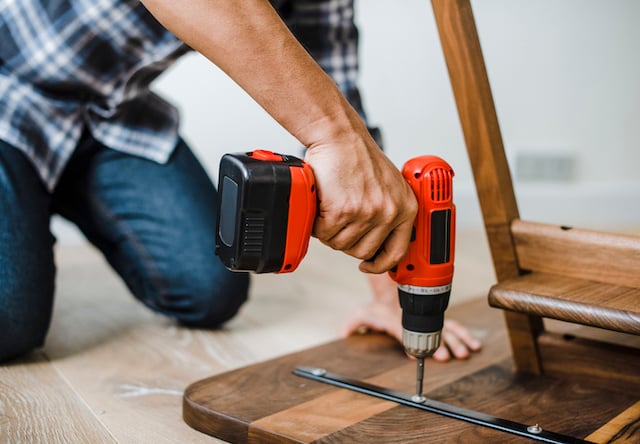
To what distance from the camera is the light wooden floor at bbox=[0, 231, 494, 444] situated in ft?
3.55

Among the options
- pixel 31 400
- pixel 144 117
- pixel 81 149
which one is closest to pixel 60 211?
pixel 81 149

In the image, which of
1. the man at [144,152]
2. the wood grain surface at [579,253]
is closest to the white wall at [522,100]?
the man at [144,152]

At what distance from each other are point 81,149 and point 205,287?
361 mm

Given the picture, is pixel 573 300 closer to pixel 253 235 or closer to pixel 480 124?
pixel 480 124

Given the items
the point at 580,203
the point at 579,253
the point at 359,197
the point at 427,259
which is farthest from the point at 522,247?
the point at 580,203

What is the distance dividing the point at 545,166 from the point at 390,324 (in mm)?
1634

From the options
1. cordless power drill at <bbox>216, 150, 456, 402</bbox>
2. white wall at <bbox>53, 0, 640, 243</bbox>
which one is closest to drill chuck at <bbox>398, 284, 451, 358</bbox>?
cordless power drill at <bbox>216, 150, 456, 402</bbox>

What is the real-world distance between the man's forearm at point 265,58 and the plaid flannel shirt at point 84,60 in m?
0.47

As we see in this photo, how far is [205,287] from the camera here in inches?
59.2

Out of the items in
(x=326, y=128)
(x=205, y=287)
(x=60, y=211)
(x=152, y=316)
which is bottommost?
(x=152, y=316)

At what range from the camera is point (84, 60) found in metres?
1.36

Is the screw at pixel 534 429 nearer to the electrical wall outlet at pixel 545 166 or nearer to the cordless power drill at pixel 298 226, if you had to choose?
the cordless power drill at pixel 298 226

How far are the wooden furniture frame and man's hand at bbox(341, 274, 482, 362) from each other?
157mm

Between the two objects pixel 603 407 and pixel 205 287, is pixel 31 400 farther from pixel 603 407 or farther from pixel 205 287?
pixel 603 407
